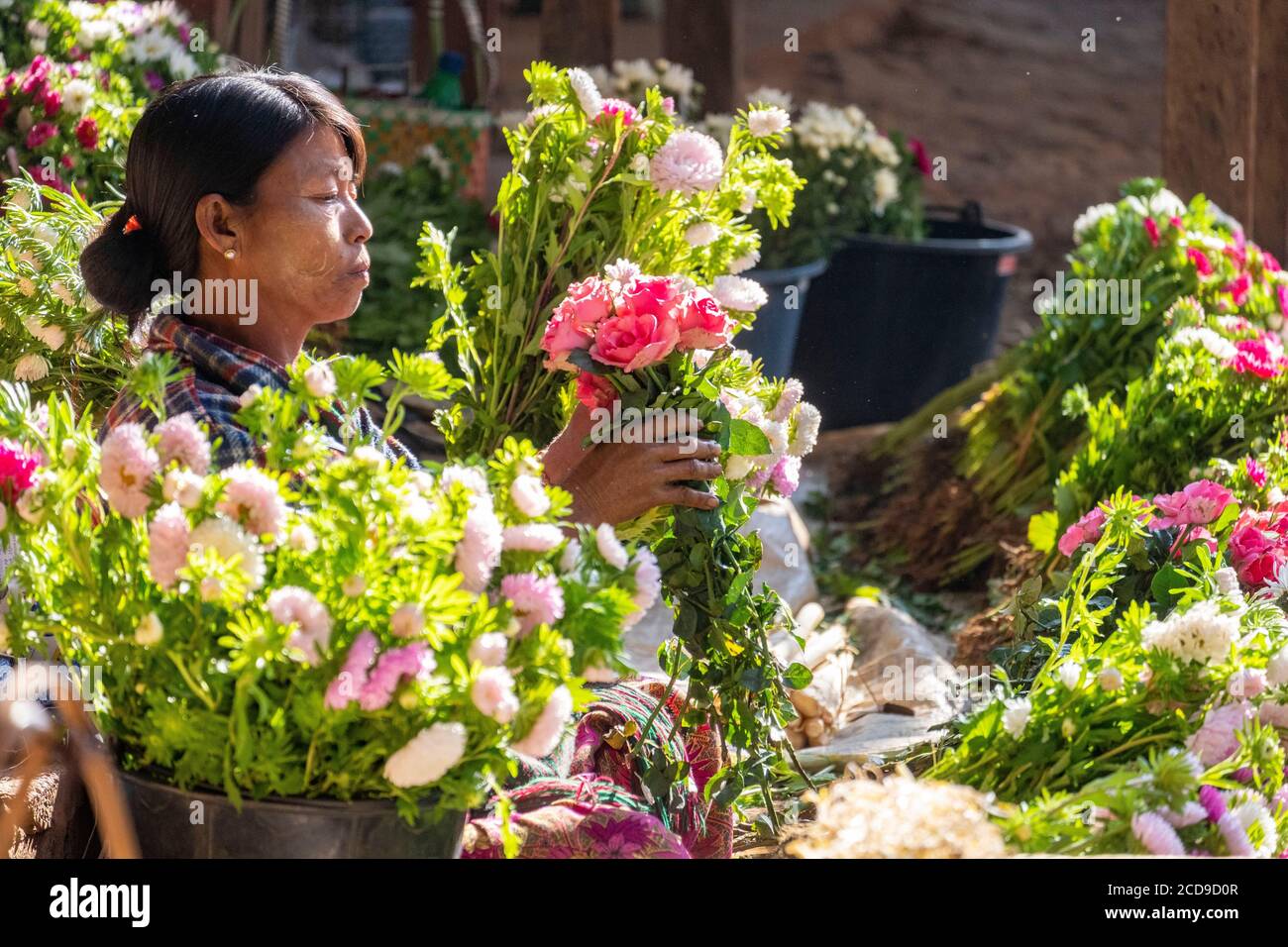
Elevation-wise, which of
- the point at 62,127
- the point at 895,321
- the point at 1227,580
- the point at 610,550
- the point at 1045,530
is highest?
the point at 62,127

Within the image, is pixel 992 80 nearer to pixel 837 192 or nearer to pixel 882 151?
pixel 882 151

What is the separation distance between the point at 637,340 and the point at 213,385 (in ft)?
1.70

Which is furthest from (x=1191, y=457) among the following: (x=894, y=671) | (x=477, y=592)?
(x=477, y=592)

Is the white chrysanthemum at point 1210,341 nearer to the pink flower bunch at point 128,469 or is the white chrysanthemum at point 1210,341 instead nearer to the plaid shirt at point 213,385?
the plaid shirt at point 213,385

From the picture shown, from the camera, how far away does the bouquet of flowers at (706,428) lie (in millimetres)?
1861

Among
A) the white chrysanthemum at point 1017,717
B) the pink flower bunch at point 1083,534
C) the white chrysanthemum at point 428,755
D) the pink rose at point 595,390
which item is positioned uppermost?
the pink rose at point 595,390

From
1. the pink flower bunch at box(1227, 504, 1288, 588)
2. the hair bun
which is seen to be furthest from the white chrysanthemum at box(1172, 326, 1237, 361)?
the hair bun

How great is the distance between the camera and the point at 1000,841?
4.80 feet

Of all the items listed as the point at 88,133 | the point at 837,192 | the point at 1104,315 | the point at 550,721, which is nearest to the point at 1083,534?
the point at 550,721

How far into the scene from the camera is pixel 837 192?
5.38 metres

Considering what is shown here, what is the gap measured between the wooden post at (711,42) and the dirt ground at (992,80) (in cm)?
333

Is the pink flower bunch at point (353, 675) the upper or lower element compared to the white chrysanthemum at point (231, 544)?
lower

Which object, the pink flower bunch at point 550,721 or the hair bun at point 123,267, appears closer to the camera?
the pink flower bunch at point 550,721

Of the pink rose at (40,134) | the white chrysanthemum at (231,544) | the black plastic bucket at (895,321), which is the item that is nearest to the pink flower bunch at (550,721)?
the white chrysanthemum at (231,544)
